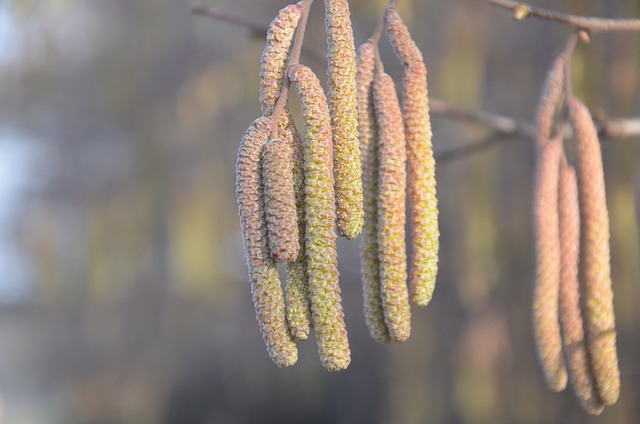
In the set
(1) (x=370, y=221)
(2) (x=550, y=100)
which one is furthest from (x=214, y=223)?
(1) (x=370, y=221)

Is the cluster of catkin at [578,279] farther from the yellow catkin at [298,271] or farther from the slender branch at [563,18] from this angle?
the yellow catkin at [298,271]

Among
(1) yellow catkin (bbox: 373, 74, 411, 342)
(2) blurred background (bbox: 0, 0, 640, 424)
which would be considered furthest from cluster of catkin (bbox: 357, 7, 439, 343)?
(2) blurred background (bbox: 0, 0, 640, 424)

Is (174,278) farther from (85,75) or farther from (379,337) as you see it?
(379,337)

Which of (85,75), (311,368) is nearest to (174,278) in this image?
(311,368)

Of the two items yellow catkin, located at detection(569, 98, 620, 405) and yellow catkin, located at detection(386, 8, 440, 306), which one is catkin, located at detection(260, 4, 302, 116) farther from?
yellow catkin, located at detection(569, 98, 620, 405)

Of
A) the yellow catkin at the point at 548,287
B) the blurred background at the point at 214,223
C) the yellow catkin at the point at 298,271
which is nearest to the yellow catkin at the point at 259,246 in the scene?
the yellow catkin at the point at 298,271

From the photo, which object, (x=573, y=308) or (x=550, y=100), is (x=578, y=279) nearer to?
(x=573, y=308)
